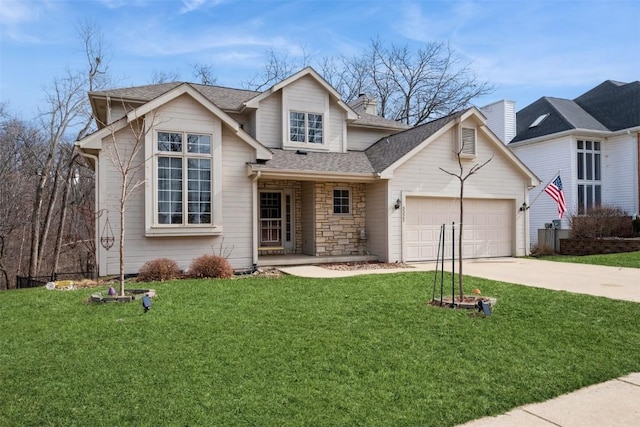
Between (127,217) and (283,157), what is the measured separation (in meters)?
4.84

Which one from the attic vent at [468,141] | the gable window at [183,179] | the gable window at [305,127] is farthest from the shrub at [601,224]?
the gable window at [183,179]

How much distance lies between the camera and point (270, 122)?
14070 mm

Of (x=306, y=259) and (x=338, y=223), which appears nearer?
(x=306, y=259)

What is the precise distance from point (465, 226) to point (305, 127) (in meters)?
6.50

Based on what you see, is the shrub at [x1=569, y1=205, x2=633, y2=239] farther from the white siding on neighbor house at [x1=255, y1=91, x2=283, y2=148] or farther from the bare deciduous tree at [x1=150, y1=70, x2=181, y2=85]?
the bare deciduous tree at [x1=150, y1=70, x2=181, y2=85]

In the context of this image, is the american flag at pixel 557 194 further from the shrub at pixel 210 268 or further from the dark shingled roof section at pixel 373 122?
the shrub at pixel 210 268

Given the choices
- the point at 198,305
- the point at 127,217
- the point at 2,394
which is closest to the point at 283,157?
the point at 127,217

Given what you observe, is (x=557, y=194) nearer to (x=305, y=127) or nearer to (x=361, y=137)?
(x=361, y=137)

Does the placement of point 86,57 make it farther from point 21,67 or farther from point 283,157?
point 283,157

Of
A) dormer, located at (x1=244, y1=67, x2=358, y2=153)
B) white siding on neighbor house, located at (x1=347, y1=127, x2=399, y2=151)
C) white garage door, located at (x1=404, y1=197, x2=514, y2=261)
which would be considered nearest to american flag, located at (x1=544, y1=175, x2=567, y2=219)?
white garage door, located at (x1=404, y1=197, x2=514, y2=261)

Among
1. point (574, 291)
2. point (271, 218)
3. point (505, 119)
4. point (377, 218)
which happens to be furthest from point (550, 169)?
point (574, 291)

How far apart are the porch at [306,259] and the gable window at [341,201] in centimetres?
159

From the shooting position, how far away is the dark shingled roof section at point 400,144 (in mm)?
13695

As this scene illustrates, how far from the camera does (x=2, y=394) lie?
3639 mm
